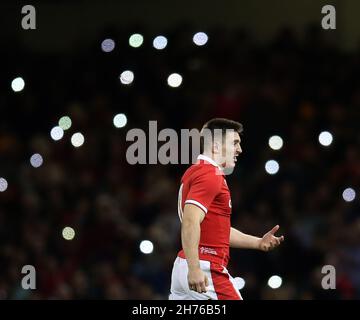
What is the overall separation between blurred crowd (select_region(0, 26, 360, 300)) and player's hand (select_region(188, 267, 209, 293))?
115 inches

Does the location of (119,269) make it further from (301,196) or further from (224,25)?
(224,25)

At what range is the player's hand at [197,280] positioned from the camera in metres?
5.56

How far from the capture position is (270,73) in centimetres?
1017

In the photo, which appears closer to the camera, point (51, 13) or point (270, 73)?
point (270, 73)

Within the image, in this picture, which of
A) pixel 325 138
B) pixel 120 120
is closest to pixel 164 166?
pixel 120 120

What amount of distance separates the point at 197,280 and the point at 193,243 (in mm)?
160

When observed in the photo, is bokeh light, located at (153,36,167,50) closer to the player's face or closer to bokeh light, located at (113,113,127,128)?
bokeh light, located at (113,113,127,128)

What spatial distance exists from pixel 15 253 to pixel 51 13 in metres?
2.39

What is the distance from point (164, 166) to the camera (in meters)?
9.77

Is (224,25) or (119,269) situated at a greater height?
(224,25)

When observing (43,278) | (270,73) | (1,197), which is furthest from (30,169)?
(270,73)

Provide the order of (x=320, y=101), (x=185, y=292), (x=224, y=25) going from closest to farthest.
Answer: (x=185, y=292)
(x=320, y=101)
(x=224, y=25)

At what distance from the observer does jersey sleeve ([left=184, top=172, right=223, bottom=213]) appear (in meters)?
5.73

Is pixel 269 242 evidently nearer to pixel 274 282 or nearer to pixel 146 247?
pixel 274 282
